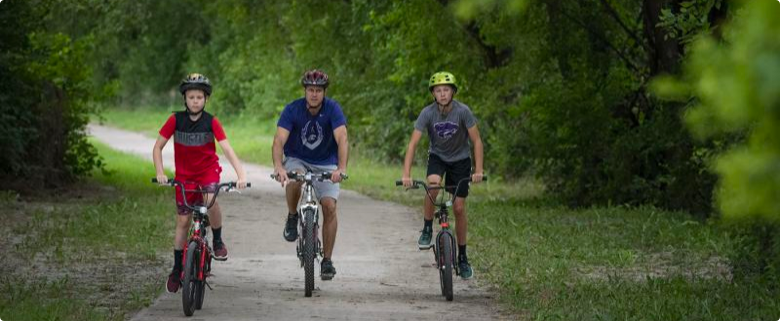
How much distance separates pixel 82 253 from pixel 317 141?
3.93m

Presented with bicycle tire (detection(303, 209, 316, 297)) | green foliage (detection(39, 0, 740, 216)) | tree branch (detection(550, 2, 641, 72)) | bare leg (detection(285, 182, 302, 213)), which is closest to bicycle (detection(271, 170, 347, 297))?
bicycle tire (detection(303, 209, 316, 297))

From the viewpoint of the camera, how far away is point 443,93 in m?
10.6

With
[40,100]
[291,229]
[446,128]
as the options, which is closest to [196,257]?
[291,229]

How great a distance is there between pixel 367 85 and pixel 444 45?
686 centimetres

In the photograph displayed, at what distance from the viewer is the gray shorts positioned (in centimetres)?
1070

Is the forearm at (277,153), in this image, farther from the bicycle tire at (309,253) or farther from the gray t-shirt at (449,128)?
the gray t-shirt at (449,128)

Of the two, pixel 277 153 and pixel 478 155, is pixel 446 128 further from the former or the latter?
pixel 277 153

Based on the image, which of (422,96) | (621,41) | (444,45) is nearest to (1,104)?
(444,45)

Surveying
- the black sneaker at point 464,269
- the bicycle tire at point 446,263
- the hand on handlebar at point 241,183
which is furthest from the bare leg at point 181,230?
the black sneaker at point 464,269

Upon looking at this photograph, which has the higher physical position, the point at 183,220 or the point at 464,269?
the point at 183,220

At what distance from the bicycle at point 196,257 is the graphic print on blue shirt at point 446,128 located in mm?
1996

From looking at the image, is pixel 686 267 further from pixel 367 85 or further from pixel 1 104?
pixel 367 85

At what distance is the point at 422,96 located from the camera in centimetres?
3188

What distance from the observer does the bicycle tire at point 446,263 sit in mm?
10227
